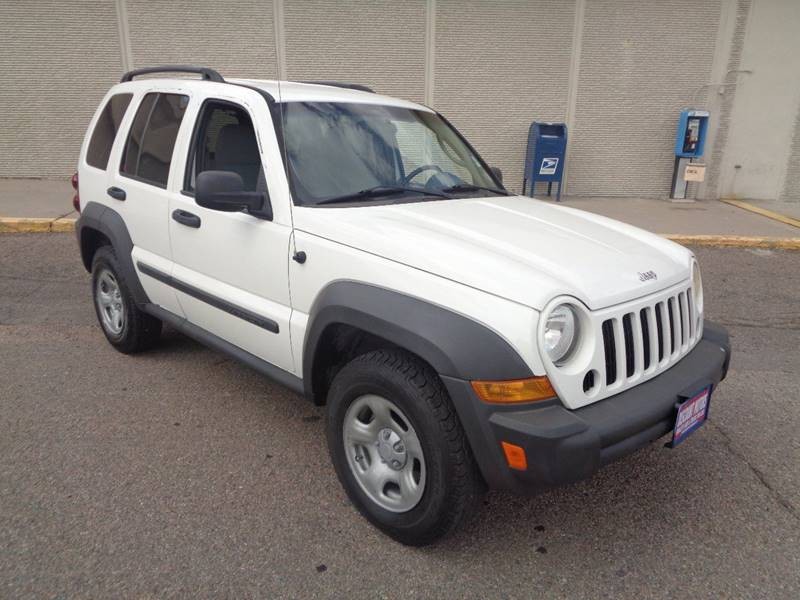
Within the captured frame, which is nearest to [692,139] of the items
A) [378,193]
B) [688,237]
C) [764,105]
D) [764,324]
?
[764,105]

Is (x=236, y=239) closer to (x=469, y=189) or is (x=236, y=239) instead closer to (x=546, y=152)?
(x=469, y=189)

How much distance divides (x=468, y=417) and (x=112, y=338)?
3241 mm

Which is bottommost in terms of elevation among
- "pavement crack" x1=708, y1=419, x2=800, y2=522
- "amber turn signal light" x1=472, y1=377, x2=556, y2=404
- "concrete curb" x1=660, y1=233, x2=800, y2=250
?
"pavement crack" x1=708, y1=419, x2=800, y2=522

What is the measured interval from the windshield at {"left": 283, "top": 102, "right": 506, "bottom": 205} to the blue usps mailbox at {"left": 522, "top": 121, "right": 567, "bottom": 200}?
7.18m

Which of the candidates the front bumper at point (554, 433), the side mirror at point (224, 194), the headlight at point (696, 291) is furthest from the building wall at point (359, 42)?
the front bumper at point (554, 433)

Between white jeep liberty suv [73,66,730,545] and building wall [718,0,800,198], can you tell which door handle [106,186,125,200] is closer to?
white jeep liberty suv [73,66,730,545]

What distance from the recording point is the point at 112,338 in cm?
439

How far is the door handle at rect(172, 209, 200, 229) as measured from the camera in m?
3.30

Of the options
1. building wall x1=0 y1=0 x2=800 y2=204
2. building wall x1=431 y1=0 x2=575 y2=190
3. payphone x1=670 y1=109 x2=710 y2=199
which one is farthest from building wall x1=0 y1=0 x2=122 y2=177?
payphone x1=670 y1=109 x2=710 y2=199

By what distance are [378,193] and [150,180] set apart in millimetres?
1593

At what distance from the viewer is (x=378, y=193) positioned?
3.06 meters

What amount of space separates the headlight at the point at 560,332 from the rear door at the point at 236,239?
1267mm

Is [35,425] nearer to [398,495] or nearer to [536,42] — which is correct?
[398,495]

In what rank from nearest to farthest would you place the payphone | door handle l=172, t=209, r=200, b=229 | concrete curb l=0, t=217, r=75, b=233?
door handle l=172, t=209, r=200, b=229
concrete curb l=0, t=217, r=75, b=233
the payphone
